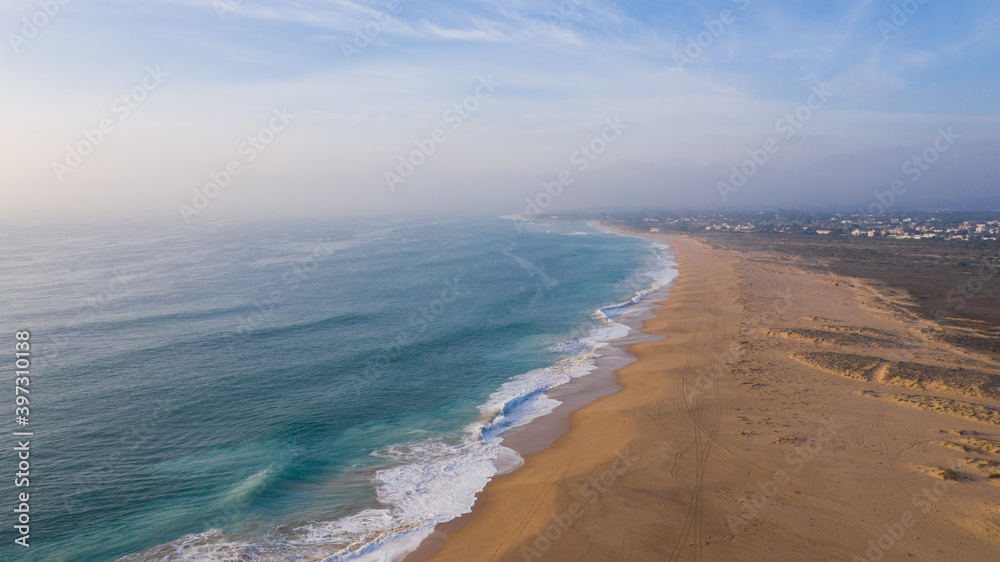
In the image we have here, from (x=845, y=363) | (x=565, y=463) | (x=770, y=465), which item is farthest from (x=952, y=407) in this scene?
(x=565, y=463)

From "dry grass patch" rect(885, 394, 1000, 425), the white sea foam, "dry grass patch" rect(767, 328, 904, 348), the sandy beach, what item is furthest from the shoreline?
"dry grass patch" rect(885, 394, 1000, 425)

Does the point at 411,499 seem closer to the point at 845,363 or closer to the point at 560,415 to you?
the point at 560,415

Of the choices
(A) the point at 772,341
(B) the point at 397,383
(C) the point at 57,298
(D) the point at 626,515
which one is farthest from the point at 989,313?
(C) the point at 57,298

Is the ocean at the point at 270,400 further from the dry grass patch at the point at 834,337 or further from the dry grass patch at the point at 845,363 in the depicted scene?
the dry grass patch at the point at 845,363

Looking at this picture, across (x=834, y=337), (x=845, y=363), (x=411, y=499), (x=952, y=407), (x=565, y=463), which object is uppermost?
(x=834, y=337)

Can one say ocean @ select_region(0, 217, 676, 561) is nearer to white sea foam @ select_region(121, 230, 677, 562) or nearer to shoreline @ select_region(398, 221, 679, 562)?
white sea foam @ select_region(121, 230, 677, 562)

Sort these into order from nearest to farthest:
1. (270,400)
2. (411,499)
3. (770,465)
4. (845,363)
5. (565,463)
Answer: (411,499) → (770,465) → (565,463) → (270,400) → (845,363)

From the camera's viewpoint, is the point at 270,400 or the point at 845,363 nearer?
the point at 270,400
